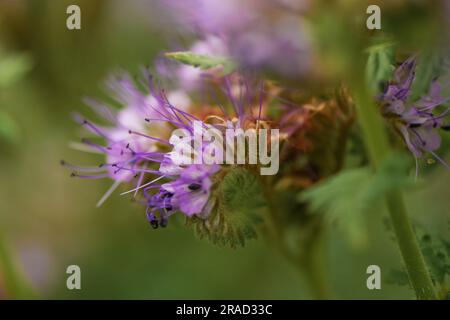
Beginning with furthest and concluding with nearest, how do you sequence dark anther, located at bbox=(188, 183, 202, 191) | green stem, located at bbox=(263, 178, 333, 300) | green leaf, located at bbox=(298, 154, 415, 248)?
green stem, located at bbox=(263, 178, 333, 300) → dark anther, located at bbox=(188, 183, 202, 191) → green leaf, located at bbox=(298, 154, 415, 248)

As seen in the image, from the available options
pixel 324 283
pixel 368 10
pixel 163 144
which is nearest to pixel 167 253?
pixel 324 283

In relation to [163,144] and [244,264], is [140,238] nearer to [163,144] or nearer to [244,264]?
[244,264]

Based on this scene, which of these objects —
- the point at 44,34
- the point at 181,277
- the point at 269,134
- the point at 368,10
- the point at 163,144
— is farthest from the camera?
the point at 44,34

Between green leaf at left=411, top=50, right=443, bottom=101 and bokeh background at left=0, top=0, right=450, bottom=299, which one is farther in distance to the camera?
bokeh background at left=0, top=0, right=450, bottom=299

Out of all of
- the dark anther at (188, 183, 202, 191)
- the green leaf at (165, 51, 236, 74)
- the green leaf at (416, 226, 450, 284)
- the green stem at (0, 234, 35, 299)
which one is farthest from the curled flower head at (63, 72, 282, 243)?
the green stem at (0, 234, 35, 299)

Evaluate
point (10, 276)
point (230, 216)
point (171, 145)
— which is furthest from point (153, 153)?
point (10, 276)

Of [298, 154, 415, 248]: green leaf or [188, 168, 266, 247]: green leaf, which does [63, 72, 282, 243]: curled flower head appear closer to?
[188, 168, 266, 247]: green leaf
